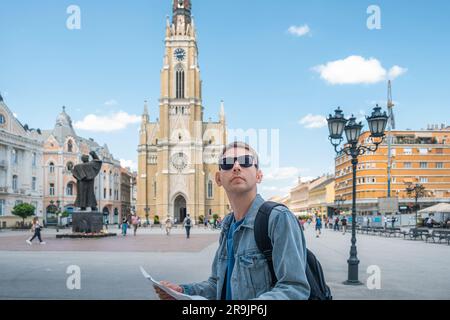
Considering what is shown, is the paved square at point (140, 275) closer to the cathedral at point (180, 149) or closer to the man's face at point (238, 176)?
the man's face at point (238, 176)

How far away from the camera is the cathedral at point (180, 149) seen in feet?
274

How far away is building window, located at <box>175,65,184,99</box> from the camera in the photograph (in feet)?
285

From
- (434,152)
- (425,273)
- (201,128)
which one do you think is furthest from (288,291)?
(434,152)

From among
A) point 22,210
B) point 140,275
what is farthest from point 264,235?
point 22,210

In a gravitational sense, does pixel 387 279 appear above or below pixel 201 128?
below

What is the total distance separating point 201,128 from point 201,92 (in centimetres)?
744

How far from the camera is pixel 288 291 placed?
239 centimetres

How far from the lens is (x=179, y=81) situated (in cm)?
8744

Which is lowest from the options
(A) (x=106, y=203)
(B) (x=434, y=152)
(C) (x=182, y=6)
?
(A) (x=106, y=203)

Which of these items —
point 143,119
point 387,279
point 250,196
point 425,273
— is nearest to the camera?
point 250,196

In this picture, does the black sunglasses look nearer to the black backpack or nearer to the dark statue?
the black backpack

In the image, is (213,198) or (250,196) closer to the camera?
(250,196)

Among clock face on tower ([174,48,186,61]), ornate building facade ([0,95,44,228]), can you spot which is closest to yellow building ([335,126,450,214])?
clock face on tower ([174,48,186,61])
